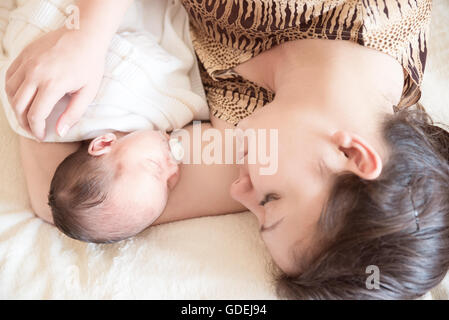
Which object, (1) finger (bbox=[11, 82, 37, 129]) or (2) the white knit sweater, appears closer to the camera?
(1) finger (bbox=[11, 82, 37, 129])

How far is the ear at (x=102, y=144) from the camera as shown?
84 cm

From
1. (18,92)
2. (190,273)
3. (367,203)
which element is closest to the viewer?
(367,203)

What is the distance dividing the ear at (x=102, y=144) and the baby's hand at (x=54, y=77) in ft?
0.20

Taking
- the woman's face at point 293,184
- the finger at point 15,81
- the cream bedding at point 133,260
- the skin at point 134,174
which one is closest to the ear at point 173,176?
the skin at point 134,174

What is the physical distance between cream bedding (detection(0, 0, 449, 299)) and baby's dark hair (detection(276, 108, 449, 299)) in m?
0.21

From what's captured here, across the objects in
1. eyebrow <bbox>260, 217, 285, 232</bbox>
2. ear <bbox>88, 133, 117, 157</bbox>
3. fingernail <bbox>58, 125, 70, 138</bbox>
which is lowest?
Result: eyebrow <bbox>260, 217, 285, 232</bbox>

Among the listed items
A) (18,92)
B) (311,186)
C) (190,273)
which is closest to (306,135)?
(311,186)

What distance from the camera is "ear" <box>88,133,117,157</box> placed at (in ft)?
2.75

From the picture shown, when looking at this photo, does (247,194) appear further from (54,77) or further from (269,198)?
(54,77)

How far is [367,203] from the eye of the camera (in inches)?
25.2

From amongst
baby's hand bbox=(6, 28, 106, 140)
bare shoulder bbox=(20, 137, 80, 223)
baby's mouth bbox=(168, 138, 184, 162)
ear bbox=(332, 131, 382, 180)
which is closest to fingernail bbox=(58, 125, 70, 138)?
baby's hand bbox=(6, 28, 106, 140)

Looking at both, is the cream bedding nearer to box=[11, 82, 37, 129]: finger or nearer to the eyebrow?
the eyebrow

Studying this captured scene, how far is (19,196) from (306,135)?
0.72 metres
